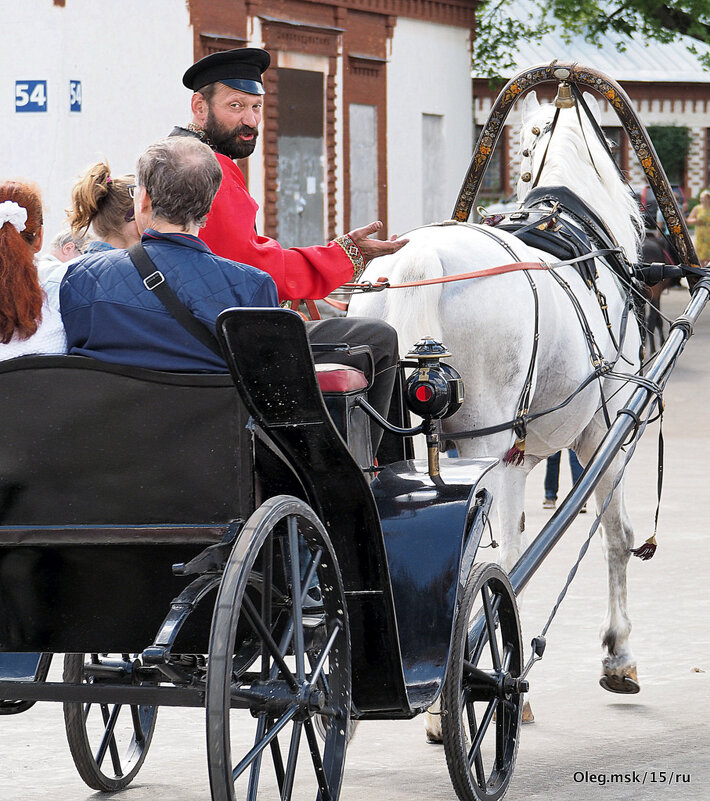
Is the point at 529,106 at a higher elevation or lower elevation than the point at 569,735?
higher

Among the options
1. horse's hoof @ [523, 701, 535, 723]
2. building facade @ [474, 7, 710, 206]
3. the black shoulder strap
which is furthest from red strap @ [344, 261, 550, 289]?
building facade @ [474, 7, 710, 206]

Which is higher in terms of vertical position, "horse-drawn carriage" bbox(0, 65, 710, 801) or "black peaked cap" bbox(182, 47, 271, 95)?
"black peaked cap" bbox(182, 47, 271, 95)

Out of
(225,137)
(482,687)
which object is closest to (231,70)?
(225,137)

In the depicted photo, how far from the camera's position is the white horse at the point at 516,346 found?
5176mm

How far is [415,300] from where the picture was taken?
16.8 ft

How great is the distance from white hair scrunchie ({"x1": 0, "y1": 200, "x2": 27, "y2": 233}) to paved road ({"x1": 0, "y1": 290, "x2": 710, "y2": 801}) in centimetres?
180

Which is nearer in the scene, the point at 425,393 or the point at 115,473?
the point at 115,473

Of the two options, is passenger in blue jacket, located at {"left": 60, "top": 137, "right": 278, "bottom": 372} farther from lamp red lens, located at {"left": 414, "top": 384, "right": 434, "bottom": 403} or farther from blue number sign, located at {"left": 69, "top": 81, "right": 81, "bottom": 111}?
blue number sign, located at {"left": 69, "top": 81, "right": 81, "bottom": 111}

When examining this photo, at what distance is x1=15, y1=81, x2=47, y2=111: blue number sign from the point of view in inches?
545

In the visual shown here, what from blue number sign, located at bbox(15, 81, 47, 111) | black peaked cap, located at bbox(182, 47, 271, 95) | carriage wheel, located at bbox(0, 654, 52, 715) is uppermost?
blue number sign, located at bbox(15, 81, 47, 111)

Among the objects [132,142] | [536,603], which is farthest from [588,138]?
[132,142]

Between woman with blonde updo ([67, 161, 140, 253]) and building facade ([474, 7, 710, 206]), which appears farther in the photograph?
building facade ([474, 7, 710, 206])

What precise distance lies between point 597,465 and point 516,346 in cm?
61

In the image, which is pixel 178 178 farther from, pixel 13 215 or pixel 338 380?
pixel 338 380
